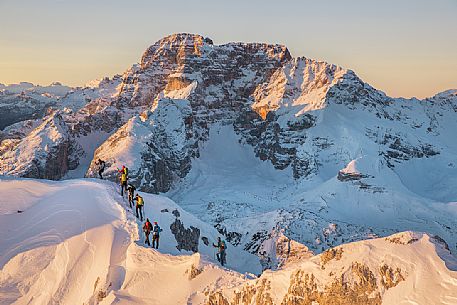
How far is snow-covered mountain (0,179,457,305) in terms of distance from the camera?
17.2 meters

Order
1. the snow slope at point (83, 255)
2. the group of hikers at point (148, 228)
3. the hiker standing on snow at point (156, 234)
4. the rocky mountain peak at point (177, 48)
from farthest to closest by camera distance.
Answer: the rocky mountain peak at point (177, 48)
the group of hikers at point (148, 228)
the hiker standing on snow at point (156, 234)
the snow slope at point (83, 255)

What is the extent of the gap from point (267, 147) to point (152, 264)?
118008 mm

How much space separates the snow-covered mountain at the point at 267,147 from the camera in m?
93.1

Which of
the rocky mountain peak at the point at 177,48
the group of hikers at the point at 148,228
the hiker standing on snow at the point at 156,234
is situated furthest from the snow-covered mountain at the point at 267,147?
the hiker standing on snow at the point at 156,234

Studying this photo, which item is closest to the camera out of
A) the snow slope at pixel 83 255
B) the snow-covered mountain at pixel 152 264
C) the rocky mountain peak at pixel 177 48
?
the snow-covered mountain at pixel 152 264

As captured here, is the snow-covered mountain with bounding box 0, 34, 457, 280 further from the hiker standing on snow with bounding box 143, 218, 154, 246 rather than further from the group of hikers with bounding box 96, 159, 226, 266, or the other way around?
the hiker standing on snow with bounding box 143, 218, 154, 246

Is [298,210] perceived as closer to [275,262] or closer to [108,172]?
[275,262]

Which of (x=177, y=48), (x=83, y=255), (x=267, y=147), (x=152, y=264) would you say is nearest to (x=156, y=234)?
(x=152, y=264)

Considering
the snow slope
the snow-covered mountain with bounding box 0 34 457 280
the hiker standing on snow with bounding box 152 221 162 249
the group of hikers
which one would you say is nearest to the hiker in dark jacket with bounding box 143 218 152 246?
the group of hikers

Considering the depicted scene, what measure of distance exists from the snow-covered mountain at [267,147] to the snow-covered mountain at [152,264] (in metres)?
39.7

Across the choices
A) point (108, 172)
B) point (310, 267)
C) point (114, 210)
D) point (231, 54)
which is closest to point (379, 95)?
point (231, 54)

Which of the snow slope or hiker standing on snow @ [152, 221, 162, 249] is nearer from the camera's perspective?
the snow slope

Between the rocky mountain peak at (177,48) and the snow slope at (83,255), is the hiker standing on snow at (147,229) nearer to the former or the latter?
the snow slope at (83,255)

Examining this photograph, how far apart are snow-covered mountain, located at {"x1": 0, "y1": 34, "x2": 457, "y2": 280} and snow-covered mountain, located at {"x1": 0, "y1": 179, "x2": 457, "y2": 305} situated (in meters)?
39.7
